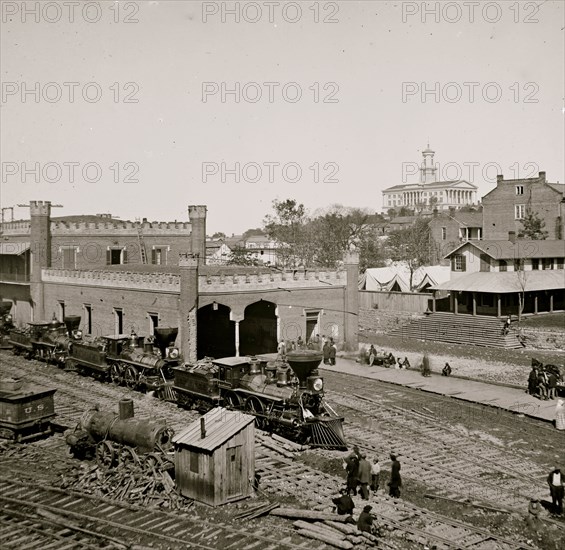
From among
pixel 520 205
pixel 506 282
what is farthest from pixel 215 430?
pixel 520 205

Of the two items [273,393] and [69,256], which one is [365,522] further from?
[69,256]

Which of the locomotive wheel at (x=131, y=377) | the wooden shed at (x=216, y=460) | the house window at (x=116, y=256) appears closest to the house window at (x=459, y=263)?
the house window at (x=116, y=256)

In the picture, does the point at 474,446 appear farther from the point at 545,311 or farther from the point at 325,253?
the point at 325,253

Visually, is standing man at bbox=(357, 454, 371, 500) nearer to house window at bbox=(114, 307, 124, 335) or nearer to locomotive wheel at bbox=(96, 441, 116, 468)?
locomotive wheel at bbox=(96, 441, 116, 468)

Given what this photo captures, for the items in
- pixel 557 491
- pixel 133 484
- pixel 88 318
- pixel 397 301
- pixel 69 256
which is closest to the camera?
pixel 557 491

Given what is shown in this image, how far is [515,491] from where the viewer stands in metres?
16.0

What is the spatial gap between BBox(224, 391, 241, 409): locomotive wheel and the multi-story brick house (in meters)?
43.2

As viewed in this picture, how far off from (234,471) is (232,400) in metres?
6.80

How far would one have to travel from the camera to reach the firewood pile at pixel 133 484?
14735 mm

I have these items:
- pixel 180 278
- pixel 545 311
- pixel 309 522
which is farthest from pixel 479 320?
pixel 309 522

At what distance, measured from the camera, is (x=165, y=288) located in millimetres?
33156

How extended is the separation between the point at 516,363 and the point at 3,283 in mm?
37208

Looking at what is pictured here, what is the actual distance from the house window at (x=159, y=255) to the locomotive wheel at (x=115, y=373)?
22.1 metres

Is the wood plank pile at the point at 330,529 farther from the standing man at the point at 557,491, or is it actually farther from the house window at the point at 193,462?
the standing man at the point at 557,491
